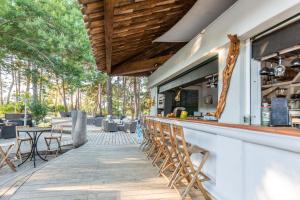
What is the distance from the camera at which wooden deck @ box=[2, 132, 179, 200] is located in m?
3.13

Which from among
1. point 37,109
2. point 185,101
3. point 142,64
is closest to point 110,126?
point 185,101

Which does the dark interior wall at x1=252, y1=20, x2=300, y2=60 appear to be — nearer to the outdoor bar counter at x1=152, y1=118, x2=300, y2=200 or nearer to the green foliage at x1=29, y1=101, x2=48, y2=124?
the outdoor bar counter at x1=152, y1=118, x2=300, y2=200

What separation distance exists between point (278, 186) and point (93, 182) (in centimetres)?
253

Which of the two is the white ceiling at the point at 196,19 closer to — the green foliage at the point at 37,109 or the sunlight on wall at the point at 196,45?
the sunlight on wall at the point at 196,45

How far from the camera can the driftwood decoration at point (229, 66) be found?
323 centimetres

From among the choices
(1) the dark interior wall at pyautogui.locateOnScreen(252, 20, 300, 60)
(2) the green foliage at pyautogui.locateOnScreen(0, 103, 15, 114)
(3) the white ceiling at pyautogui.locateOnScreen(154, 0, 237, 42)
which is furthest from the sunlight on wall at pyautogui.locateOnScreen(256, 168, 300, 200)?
(2) the green foliage at pyautogui.locateOnScreen(0, 103, 15, 114)

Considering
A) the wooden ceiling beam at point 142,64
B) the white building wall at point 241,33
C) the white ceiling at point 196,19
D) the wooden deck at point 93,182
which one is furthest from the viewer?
the wooden ceiling beam at point 142,64

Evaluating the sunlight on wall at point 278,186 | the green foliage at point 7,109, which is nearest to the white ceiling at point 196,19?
the sunlight on wall at point 278,186

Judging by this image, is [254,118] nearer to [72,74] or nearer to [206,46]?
[206,46]

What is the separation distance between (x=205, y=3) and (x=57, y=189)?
3422 mm

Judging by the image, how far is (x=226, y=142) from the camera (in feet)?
9.02

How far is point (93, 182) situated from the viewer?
12.1ft

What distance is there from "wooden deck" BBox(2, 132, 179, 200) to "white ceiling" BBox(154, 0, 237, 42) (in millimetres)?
2758

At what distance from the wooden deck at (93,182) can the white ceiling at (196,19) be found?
2.76m
